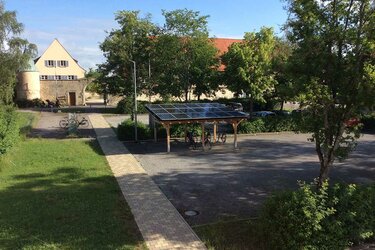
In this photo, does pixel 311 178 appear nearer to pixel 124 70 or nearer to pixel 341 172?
pixel 341 172

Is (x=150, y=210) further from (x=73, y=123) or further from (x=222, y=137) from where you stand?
(x=73, y=123)

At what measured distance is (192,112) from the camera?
23609 millimetres

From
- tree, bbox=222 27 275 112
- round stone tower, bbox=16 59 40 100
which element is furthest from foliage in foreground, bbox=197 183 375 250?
round stone tower, bbox=16 59 40 100

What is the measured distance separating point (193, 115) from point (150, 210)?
1156 cm

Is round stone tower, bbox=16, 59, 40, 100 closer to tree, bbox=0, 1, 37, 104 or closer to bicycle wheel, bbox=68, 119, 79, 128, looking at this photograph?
tree, bbox=0, 1, 37, 104

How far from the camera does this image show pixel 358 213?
868 centimetres

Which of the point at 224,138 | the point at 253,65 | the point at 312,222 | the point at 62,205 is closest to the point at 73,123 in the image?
the point at 224,138

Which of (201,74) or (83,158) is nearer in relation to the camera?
(83,158)

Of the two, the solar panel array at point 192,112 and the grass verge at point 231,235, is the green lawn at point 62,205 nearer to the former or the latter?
the grass verge at point 231,235

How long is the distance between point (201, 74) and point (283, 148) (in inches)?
731

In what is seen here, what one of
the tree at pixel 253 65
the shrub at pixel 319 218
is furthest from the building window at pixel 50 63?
the shrub at pixel 319 218

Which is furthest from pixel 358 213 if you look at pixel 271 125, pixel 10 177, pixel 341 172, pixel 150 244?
pixel 271 125

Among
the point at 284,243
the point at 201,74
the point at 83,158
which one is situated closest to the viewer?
the point at 284,243

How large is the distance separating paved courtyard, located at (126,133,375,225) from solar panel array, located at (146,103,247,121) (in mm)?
2034
